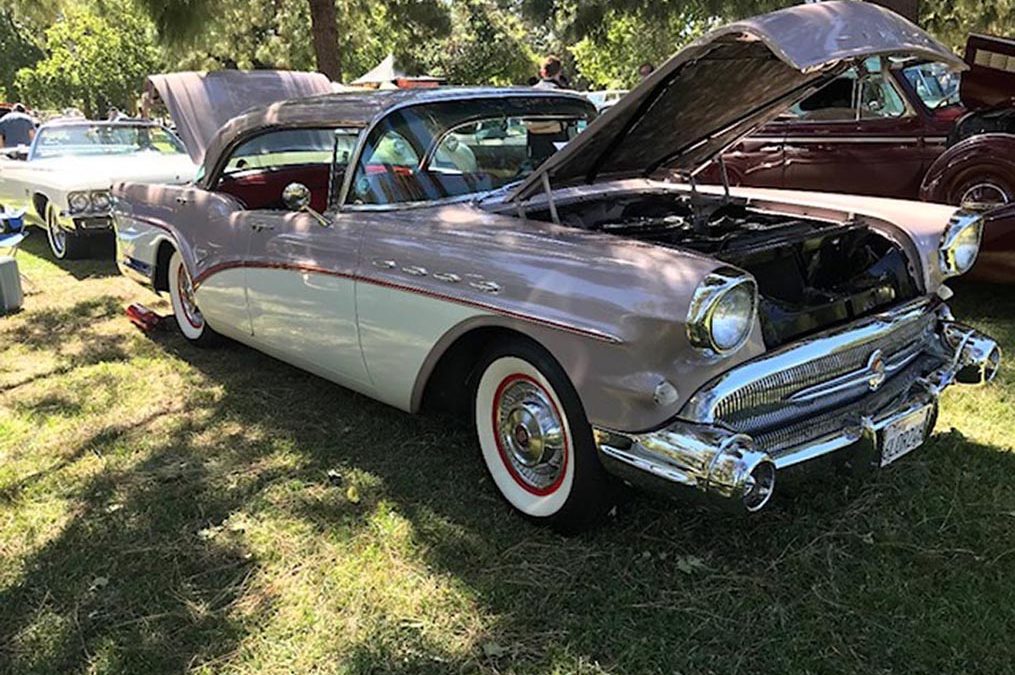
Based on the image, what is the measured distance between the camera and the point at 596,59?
34125mm

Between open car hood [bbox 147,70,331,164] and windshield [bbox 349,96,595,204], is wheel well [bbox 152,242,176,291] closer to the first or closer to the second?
windshield [bbox 349,96,595,204]

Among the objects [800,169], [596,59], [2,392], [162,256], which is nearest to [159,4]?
[162,256]

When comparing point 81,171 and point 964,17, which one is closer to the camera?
point 81,171

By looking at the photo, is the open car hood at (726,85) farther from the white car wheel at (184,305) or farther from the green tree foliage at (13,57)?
the green tree foliage at (13,57)

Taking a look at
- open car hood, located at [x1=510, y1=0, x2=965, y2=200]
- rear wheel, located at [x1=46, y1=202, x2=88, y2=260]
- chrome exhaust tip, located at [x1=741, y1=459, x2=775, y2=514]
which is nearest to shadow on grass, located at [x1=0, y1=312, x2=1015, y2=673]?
chrome exhaust tip, located at [x1=741, y1=459, x2=775, y2=514]

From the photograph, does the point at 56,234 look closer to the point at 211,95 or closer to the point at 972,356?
the point at 211,95

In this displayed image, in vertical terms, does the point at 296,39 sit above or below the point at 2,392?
above

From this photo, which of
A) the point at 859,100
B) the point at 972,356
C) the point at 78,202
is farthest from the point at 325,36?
the point at 972,356

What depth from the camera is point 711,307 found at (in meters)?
2.48

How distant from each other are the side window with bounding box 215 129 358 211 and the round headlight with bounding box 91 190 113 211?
3407mm

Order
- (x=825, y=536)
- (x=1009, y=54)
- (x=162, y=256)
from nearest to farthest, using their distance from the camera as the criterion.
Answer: (x=825, y=536) < (x=162, y=256) < (x=1009, y=54)

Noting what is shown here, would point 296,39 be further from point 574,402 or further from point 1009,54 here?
point 574,402

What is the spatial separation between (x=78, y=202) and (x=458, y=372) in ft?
19.3

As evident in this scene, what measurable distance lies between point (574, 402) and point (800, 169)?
492cm
